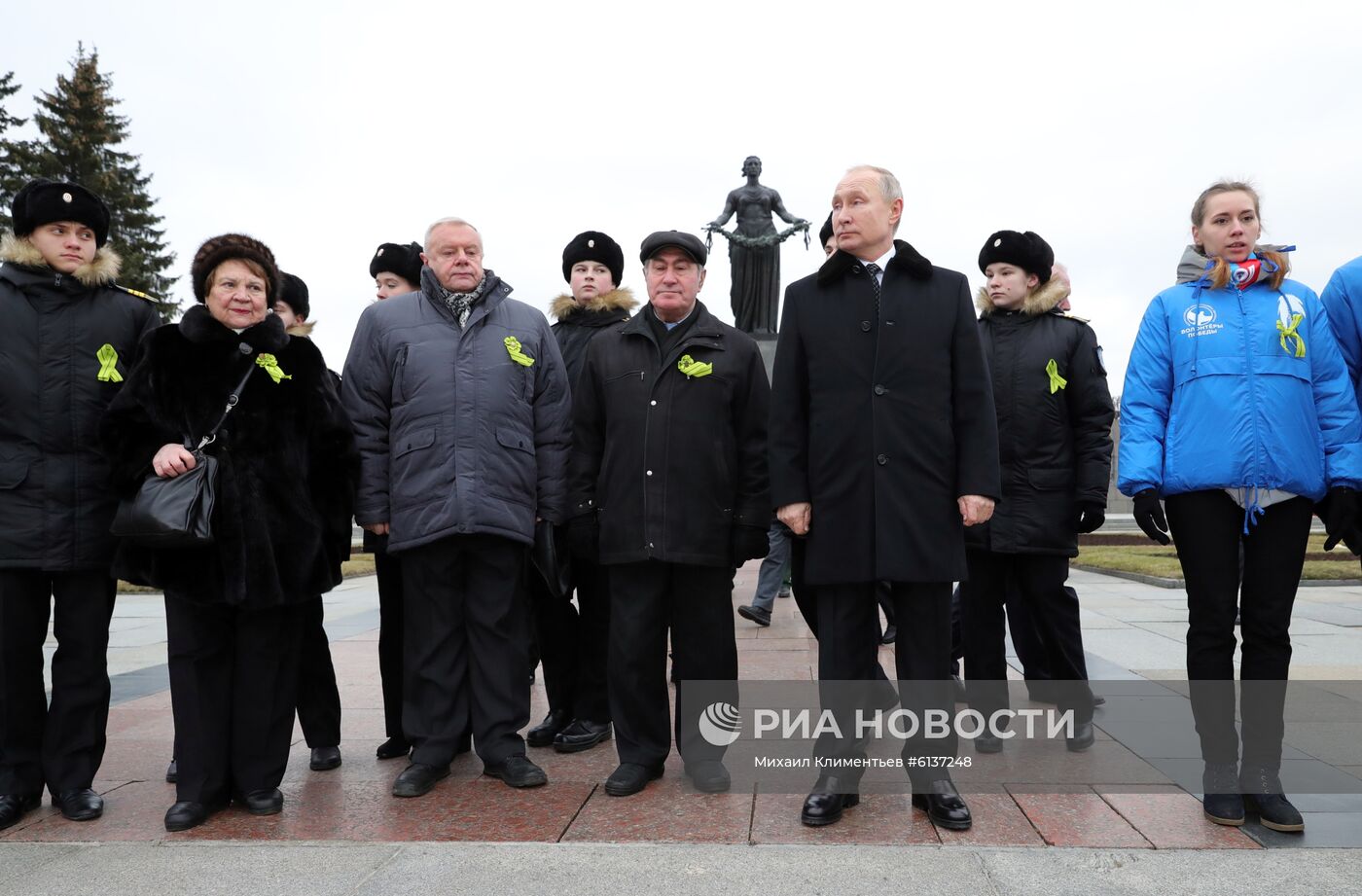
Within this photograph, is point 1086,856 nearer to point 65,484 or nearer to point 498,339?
point 498,339

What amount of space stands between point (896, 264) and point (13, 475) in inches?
123

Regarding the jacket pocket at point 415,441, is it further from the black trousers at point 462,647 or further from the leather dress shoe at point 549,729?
the leather dress shoe at point 549,729

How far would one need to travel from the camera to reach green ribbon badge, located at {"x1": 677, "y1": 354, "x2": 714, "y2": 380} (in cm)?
400

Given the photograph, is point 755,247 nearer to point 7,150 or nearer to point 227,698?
point 227,698

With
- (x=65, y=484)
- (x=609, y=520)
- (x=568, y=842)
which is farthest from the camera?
(x=609, y=520)

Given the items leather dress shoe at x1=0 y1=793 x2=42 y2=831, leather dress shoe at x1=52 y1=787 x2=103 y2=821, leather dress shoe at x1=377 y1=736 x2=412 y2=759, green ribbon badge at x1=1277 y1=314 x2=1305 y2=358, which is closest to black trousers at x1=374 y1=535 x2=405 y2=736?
leather dress shoe at x1=377 y1=736 x2=412 y2=759

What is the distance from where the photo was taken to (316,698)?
→ 440cm

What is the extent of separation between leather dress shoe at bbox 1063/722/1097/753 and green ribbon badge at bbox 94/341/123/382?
3975mm

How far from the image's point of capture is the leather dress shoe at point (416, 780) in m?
3.82

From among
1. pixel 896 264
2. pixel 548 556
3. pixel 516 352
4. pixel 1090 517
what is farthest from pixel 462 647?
pixel 1090 517

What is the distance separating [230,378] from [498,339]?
3.25ft

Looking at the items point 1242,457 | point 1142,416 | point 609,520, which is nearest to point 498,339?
point 609,520

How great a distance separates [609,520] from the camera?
158 inches

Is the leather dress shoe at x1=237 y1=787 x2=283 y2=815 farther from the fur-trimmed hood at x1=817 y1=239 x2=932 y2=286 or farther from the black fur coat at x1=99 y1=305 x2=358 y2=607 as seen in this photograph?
the fur-trimmed hood at x1=817 y1=239 x2=932 y2=286
